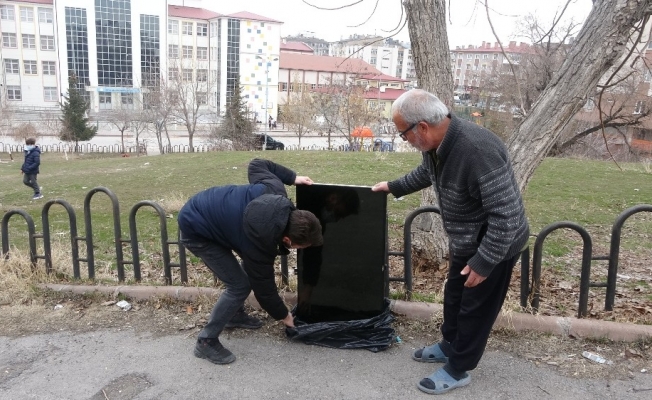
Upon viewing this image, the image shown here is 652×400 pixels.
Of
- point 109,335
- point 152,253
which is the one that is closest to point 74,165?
point 152,253

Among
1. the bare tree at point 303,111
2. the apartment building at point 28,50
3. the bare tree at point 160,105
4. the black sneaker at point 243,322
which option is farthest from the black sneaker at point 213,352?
the apartment building at point 28,50

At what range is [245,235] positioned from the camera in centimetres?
329

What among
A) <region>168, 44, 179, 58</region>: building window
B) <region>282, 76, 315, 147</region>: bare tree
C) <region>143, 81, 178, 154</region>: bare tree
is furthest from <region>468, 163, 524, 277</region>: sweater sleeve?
<region>168, 44, 179, 58</region>: building window

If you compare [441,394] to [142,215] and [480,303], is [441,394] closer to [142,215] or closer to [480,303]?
[480,303]

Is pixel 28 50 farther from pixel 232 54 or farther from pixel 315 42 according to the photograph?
pixel 315 42

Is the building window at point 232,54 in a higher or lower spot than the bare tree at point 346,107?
higher

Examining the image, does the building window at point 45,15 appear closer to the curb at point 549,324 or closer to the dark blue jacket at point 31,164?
the dark blue jacket at point 31,164

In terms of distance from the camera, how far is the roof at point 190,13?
67750mm

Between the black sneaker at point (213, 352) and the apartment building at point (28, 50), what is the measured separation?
226 feet

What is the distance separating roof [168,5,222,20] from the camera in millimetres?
67750

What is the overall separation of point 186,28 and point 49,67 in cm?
1731

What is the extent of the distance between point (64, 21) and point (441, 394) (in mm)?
69171

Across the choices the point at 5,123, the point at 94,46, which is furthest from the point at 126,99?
the point at 5,123

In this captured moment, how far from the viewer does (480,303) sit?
306cm
